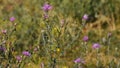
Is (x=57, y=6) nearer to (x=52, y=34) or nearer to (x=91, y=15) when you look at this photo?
(x=91, y=15)

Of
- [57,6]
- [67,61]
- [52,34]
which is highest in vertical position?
[57,6]

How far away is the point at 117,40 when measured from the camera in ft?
15.7

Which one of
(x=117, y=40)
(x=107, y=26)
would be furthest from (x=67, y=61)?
(x=107, y=26)

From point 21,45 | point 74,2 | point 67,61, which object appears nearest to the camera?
point 67,61

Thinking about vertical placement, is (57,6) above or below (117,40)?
above

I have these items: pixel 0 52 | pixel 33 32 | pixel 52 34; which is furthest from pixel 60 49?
pixel 33 32

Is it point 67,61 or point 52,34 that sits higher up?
point 52,34

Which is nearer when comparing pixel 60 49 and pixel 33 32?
pixel 60 49

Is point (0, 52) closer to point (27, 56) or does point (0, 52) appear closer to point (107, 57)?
point (27, 56)

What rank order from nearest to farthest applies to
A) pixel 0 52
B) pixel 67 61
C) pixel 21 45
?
pixel 0 52 < pixel 67 61 < pixel 21 45

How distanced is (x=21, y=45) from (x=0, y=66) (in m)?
1.80

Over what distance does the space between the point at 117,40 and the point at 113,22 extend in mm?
468

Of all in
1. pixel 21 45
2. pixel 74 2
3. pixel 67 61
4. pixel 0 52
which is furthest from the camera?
pixel 74 2

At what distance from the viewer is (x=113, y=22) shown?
205 inches
